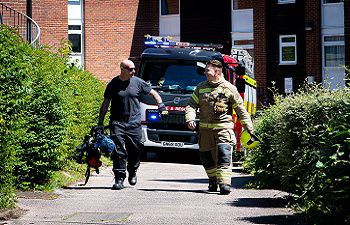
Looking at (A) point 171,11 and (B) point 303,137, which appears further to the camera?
(A) point 171,11

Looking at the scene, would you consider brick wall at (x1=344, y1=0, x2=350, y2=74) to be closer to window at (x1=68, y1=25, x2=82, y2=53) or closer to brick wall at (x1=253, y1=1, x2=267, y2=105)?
brick wall at (x1=253, y1=1, x2=267, y2=105)

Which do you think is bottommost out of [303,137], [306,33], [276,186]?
[276,186]

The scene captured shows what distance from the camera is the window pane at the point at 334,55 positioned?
42.4m

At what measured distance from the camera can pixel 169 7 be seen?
145ft

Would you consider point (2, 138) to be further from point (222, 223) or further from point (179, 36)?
point (179, 36)

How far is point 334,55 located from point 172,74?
21.9 meters

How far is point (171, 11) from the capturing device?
44.2 m

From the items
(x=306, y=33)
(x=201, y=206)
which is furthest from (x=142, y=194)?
(x=306, y=33)

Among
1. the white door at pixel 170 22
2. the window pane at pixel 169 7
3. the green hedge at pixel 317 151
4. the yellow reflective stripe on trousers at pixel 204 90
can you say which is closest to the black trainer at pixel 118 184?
the yellow reflective stripe on trousers at pixel 204 90

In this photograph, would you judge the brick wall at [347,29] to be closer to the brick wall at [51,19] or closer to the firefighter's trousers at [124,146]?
the brick wall at [51,19]

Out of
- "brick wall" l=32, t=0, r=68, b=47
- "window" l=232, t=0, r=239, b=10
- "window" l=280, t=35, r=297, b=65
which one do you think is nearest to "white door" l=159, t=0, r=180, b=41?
"window" l=232, t=0, r=239, b=10

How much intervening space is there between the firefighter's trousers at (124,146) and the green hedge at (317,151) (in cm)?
215

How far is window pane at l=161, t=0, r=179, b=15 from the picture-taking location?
4416 centimetres

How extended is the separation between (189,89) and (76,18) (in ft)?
70.9
